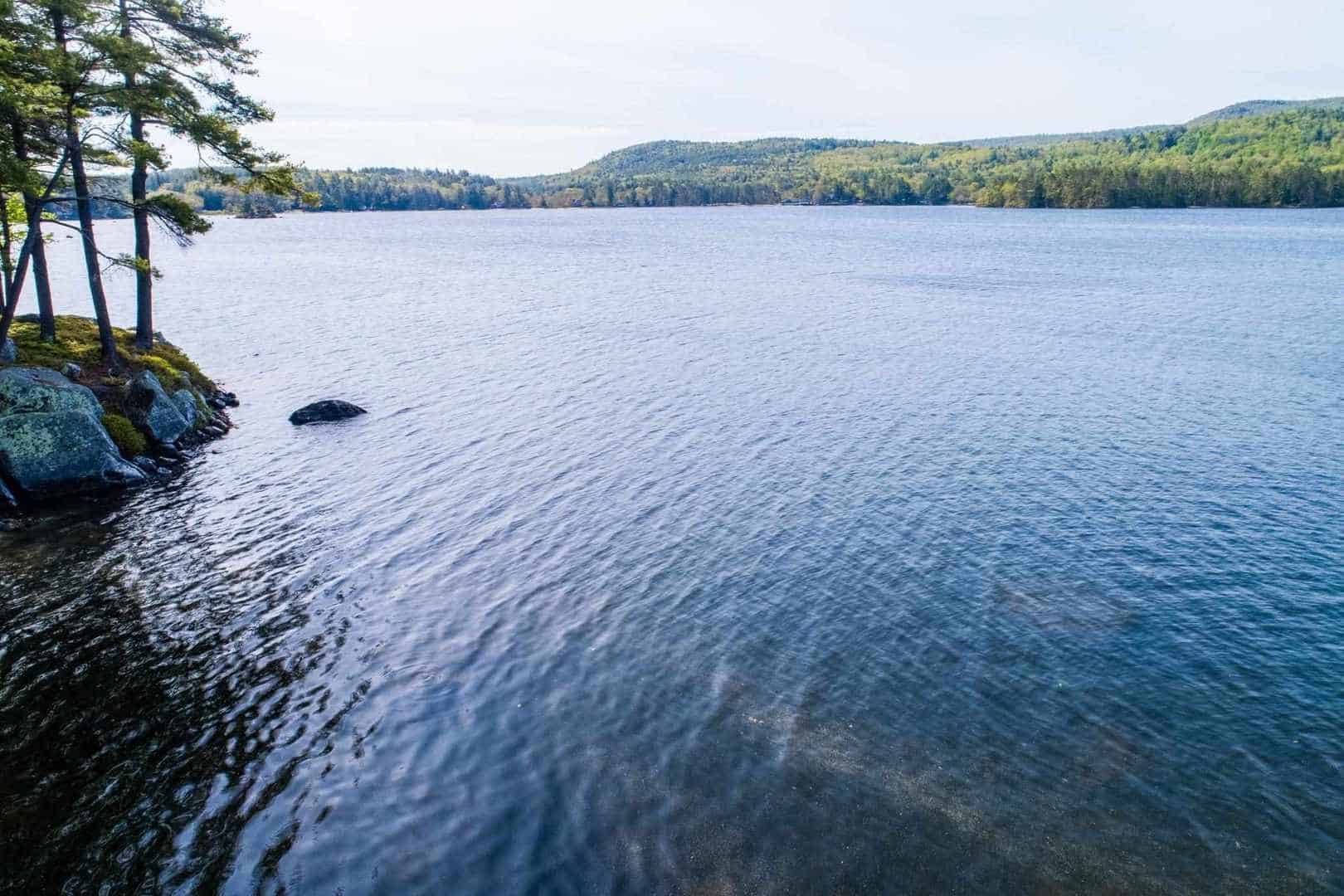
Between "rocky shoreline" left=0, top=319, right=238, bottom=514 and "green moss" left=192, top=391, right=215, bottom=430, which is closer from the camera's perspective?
"rocky shoreline" left=0, top=319, right=238, bottom=514

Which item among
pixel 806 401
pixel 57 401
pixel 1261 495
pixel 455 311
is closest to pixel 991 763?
pixel 1261 495

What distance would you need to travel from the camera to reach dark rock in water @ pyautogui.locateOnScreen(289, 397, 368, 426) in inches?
1694

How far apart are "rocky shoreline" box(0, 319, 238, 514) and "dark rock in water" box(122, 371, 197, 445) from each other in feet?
0.12

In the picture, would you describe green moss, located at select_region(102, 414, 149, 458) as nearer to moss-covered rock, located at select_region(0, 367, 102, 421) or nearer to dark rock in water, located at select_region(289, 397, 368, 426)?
moss-covered rock, located at select_region(0, 367, 102, 421)

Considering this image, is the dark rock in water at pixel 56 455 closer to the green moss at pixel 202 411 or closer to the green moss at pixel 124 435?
the green moss at pixel 124 435

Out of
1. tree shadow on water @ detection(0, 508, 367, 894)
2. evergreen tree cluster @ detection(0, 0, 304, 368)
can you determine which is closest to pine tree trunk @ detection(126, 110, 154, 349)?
evergreen tree cluster @ detection(0, 0, 304, 368)

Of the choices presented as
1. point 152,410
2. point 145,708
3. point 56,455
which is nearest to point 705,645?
point 145,708

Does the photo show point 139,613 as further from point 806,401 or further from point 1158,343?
point 1158,343

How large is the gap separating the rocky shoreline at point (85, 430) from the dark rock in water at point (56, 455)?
32 millimetres

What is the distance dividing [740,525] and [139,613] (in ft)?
63.9

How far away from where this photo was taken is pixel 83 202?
1462 inches

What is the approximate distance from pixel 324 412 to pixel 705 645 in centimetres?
2993

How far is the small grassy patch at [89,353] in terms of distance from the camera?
3856 centimetres

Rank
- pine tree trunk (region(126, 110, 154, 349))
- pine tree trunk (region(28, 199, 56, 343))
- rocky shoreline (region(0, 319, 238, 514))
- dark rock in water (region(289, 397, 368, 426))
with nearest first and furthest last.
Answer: rocky shoreline (region(0, 319, 238, 514)), pine tree trunk (region(126, 110, 154, 349)), pine tree trunk (region(28, 199, 56, 343)), dark rock in water (region(289, 397, 368, 426))
